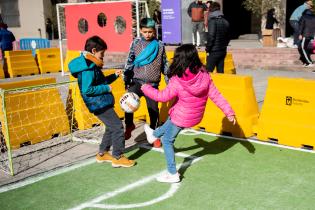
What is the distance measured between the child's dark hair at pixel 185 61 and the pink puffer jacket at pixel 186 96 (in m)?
0.11

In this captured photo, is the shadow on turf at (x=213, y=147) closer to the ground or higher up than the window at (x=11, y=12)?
closer to the ground

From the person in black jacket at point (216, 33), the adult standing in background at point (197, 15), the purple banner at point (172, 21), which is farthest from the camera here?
the purple banner at point (172, 21)

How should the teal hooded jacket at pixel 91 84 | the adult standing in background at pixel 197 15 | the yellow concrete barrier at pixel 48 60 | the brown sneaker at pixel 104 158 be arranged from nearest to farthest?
the teal hooded jacket at pixel 91 84 → the brown sneaker at pixel 104 158 → the yellow concrete barrier at pixel 48 60 → the adult standing in background at pixel 197 15

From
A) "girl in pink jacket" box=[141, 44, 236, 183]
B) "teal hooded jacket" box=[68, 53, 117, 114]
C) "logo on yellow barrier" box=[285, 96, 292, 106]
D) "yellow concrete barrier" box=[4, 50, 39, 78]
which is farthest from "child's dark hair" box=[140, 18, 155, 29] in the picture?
"yellow concrete barrier" box=[4, 50, 39, 78]

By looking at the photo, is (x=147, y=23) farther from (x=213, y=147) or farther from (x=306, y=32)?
(x=306, y=32)

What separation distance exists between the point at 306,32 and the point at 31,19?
2642cm

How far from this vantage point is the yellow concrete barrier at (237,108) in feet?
24.5

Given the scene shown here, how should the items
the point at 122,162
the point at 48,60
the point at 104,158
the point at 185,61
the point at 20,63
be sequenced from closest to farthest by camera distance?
the point at 185,61
the point at 122,162
the point at 104,158
the point at 20,63
the point at 48,60

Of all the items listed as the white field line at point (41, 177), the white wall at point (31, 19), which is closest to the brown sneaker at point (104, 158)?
the white field line at point (41, 177)

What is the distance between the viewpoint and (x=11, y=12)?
36.7 meters

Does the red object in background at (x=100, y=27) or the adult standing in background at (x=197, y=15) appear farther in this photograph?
the adult standing in background at (x=197, y=15)

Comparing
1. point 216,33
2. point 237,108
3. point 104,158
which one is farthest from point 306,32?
point 104,158

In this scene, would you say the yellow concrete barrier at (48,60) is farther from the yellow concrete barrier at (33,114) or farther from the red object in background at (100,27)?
the yellow concrete barrier at (33,114)

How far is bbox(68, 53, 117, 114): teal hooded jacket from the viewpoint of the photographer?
564cm
